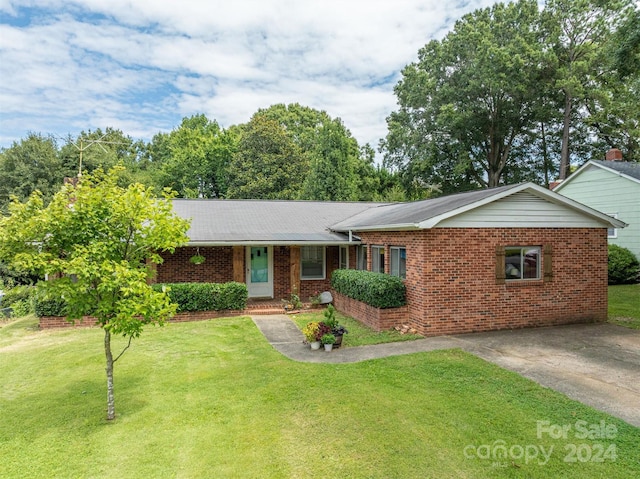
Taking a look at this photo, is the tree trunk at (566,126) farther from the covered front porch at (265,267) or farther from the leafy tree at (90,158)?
the leafy tree at (90,158)

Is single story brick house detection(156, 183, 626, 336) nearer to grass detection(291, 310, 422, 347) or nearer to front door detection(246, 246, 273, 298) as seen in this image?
grass detection(291, 310, 422, 347)

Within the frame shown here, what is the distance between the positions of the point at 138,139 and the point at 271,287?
4073 centimetres

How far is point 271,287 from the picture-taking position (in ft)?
46.7

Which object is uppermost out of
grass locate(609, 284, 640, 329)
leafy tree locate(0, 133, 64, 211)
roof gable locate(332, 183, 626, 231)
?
leafy tree locate(0, 133, 64, 211)

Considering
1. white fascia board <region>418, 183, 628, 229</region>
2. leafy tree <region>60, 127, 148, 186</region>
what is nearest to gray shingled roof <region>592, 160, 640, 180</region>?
white fascia board <region>418, 183, 628, 229</region>

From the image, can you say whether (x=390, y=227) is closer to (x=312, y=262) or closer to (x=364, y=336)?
(x=364, y=336)

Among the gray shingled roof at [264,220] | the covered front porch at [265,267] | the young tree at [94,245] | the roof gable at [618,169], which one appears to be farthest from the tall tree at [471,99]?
the young tree at [94,245]

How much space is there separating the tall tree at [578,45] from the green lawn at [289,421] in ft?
78.0

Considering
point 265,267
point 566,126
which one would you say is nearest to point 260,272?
point 265,267

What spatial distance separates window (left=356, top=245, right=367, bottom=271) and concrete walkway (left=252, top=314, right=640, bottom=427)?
3.93 metres

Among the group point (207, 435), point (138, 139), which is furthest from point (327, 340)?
point (138, 139)

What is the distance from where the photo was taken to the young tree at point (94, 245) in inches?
191

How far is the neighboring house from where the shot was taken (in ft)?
54.4

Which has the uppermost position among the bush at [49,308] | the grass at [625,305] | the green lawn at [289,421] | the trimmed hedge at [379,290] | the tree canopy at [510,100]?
the tree canopy at [510,100]
